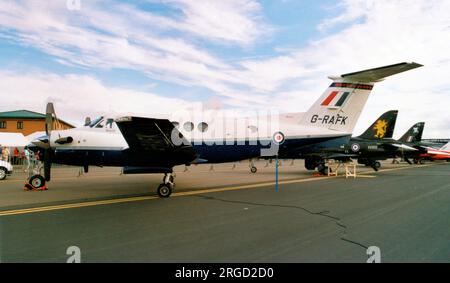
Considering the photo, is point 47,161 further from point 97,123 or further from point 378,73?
point 378,73

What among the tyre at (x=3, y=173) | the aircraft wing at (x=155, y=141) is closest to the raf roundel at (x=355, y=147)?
the aircraft wing at (x=155, y=141)

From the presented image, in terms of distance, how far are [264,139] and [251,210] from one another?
16.1 ft

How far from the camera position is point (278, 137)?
463 inches

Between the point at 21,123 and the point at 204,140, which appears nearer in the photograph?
the point at 204,140

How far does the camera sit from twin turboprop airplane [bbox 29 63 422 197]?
9039mm

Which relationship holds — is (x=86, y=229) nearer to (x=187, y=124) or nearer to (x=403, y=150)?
(x=187, y=124)

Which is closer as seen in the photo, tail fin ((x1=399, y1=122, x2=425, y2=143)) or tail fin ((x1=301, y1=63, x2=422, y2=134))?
tail fin ((x1=301, y1=63, x2=422, y2=134))

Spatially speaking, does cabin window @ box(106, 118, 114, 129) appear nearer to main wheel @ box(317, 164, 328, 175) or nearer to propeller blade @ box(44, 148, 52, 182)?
propeller blade @ box(44, 148, 52, 182)

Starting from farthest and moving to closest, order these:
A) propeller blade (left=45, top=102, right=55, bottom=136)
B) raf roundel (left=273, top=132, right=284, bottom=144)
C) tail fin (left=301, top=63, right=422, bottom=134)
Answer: tail fin (left=301, top=63, right=422, bottom=134) < raf roundel (left=273, top=132, right=284, bottom=144) < propeller blade (left=45, top=102, right=55, bottom=136)

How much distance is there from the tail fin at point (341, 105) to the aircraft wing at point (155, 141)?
19.2 feet

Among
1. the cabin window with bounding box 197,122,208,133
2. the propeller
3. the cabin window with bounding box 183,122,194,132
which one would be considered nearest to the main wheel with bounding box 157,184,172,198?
the cabin window with bounding box 183,122,194,132

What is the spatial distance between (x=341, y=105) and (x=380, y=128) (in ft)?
57.7

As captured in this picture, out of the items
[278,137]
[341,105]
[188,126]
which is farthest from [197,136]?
[341,105]

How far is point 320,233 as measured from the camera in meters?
5.04
